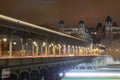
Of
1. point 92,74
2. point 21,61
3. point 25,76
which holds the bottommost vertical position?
point 92,74

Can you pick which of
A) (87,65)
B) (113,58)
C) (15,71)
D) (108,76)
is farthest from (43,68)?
(113,58)

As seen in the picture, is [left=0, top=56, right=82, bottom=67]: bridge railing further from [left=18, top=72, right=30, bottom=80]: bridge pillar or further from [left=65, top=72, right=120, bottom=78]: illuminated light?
[left=65, top=72, right=120, bottom=78]: illuminated light

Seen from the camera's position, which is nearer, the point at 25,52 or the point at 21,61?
the point at 21,61

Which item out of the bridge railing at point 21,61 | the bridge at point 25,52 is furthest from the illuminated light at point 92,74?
the bridge railing at point 21,61

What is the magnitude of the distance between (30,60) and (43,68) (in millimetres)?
9221

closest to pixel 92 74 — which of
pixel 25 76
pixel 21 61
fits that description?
pixel 25 76

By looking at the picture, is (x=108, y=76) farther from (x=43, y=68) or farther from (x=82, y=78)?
(x=43, y=68)

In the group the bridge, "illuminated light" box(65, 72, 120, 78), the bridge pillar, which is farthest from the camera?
"illuminated light" box(65, 72, 120, 78)

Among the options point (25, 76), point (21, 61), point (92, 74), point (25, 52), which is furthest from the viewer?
point (92, 74)

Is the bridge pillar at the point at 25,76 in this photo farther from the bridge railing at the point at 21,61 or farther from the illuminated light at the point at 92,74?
the illuminated light at the point at 92,74

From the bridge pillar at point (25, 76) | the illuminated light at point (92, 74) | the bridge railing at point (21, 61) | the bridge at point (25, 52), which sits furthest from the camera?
the illuminated light at point (92, 74)

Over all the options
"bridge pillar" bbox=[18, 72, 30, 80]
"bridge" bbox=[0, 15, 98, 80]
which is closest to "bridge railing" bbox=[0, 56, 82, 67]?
"bridge" bbox=[0, 15, 98, 80]

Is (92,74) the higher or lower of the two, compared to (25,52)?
lower

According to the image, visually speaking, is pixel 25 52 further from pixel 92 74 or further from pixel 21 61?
pixel 92 74
